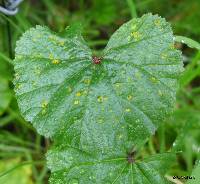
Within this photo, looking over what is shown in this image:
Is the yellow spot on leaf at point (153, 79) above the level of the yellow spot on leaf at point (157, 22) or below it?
below

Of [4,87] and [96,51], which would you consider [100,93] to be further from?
[96,51]

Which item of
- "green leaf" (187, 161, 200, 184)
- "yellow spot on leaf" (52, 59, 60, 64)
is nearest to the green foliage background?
"green leaf" (187, 161, 200, 184)

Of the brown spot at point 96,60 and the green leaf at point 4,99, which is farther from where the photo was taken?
the green leaf at point 4,99

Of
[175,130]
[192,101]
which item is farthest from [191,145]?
[192,101]

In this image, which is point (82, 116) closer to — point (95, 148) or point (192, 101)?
point (95, 148)

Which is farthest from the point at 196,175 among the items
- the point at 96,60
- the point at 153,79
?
the point at 96,60

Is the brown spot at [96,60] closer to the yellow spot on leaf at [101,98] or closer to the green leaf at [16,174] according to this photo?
the yellow spot on leaf at [101,98]

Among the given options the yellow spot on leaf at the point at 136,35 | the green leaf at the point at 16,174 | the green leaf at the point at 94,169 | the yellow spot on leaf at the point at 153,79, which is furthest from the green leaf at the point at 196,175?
the green leaf at the point at 16,174
